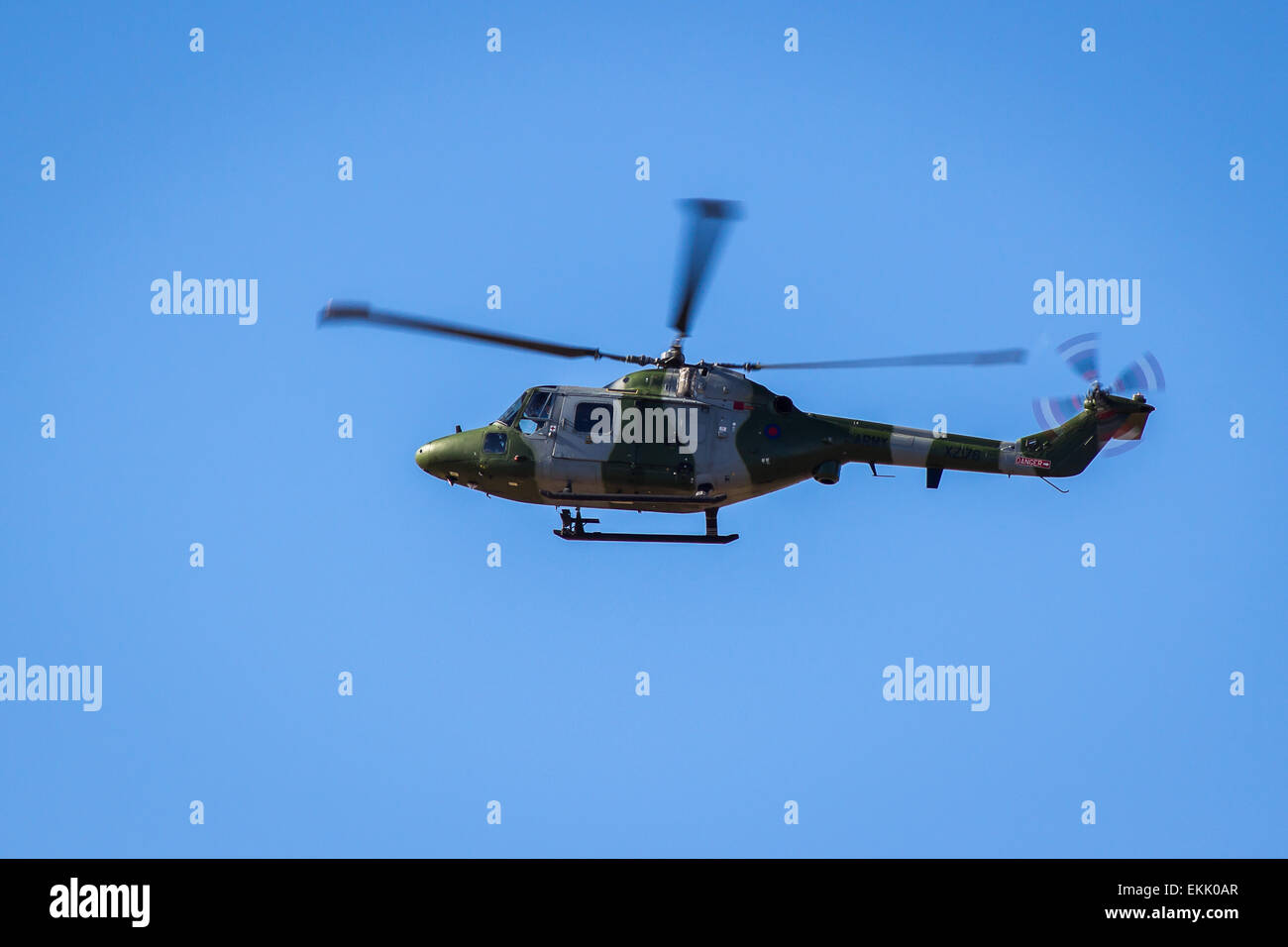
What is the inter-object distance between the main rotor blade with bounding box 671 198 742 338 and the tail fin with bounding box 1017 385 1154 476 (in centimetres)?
569

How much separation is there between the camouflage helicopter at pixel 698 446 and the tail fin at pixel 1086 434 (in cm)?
2

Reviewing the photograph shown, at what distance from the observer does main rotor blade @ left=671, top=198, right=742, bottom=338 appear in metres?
27.1

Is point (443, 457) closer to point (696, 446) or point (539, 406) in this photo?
point (539, 406)

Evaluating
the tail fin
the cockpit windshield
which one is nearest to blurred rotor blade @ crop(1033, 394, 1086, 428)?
the tail fin

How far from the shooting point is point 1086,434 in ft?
101

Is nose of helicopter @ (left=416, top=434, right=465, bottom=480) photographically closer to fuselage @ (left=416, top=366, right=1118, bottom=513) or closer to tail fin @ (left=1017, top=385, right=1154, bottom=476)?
fuselage @ (left=416, top=366, right=1118, bottom=513)

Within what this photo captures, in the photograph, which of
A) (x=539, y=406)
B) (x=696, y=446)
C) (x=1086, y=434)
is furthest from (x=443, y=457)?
(x=1086, y=434)

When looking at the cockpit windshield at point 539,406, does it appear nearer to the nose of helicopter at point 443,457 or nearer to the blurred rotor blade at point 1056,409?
the nose of helicopter at point 443,457

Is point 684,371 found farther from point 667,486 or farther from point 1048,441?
point 1048,441

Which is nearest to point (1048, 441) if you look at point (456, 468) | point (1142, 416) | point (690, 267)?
point (1142, 416)

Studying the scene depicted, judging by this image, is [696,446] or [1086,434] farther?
[1086,434]

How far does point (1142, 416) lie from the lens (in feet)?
101

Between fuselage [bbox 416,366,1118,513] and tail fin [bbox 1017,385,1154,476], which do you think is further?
tail fin [bbox 1017,385,1154,476]

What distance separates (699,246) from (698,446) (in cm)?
371
